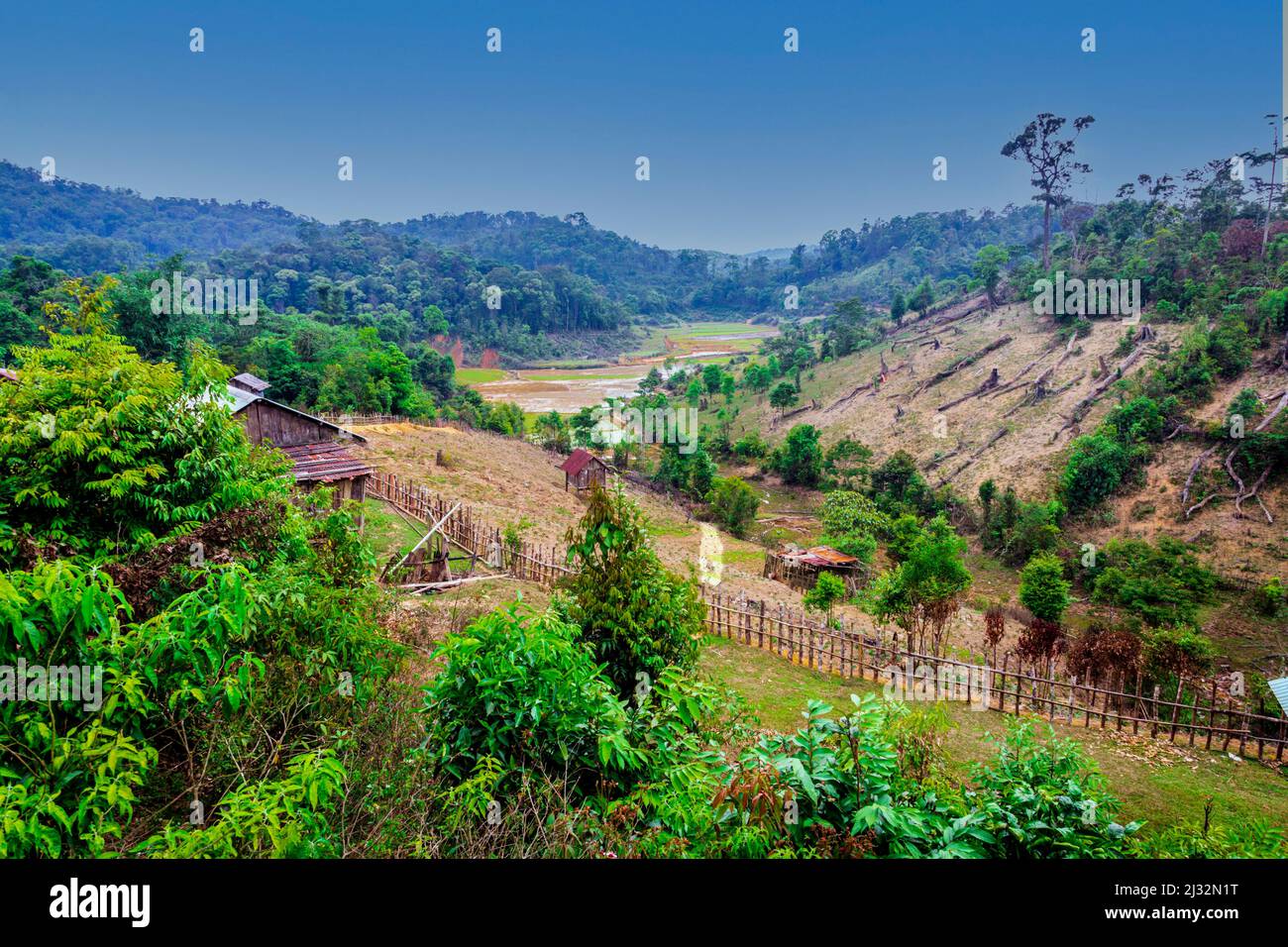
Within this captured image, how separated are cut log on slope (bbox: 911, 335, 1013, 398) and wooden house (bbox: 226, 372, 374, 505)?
34.3m

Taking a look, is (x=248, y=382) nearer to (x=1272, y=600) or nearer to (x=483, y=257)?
(x=1272, y=600)

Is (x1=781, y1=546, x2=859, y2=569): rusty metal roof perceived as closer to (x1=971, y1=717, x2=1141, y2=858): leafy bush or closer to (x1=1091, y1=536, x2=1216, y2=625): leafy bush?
(x1=1091, y1=536, x2=1216, y2=625): leafy bush

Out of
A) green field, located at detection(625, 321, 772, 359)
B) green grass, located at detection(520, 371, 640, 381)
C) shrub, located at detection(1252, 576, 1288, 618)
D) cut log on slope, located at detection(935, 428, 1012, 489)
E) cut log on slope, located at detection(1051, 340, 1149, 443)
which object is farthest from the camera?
green field, located at detection(625, 321, 772, 359)

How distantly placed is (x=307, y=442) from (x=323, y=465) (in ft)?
13.7

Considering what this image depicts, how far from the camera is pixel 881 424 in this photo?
3959cm

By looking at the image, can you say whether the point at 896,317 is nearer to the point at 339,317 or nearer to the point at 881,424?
the point at 881,424

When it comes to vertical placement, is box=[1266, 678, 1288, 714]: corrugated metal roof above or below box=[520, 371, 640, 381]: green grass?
below

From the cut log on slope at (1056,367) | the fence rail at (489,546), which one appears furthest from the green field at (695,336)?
the fence rail at (489,546)

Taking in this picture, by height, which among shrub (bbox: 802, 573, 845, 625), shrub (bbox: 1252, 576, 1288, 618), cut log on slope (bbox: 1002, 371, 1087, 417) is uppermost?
cut log on slope (bbox: 1002, 371, 1087, 417)

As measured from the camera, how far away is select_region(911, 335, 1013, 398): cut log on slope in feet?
137

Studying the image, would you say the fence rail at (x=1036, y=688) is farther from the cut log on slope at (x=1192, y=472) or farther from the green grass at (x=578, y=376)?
the green grass at (x=578, y=376)

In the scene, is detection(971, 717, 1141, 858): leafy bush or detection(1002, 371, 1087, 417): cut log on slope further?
detection(1002, 371, 1087, 417): cut log on slope

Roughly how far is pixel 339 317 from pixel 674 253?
341 ft

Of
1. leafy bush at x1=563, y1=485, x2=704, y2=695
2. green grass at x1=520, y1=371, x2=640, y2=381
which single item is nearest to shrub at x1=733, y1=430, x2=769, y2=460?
leafy bush at x1=563, y1=485, x2=704, y2=695
